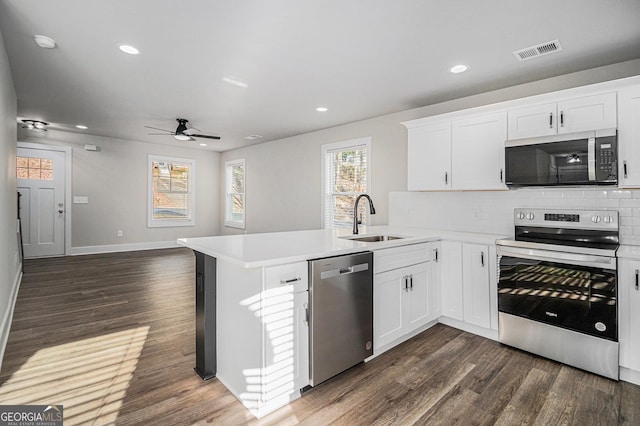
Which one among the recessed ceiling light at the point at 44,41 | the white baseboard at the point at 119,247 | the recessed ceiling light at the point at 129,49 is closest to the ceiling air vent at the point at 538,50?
the recessed ceiling light at the point at 129,49

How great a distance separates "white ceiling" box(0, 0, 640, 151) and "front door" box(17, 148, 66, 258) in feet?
7.49

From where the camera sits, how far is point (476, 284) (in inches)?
117

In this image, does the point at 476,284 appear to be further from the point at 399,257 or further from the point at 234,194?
the point at 234,194

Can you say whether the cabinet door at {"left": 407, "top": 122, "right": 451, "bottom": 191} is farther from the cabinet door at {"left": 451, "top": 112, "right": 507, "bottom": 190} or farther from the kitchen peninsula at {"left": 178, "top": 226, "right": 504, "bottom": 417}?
the kitchen peninsula at {"left": 178, "top": 226, "right": 504, "bottom": 417}

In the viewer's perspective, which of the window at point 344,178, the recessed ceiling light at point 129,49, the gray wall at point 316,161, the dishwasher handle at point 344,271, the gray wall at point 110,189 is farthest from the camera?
the gray wall at point 110,189

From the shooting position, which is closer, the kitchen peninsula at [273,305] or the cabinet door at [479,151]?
the kitchen peninsula at [273,305]

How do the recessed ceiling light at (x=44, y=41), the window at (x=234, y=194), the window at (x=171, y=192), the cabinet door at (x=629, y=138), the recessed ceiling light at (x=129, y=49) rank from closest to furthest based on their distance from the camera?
1. the cabinet door at (x=629, y=138)
2. the recessed ceiling light at (x=44, y=41)
3. the recessed ceiling light at (x=129, y=49)
4. the window at (x=171, y=192)
5. the window at (x=234, y=194)

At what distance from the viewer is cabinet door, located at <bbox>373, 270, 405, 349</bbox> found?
2.46 metres

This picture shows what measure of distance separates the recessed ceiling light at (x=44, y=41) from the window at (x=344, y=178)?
3599 millimetres

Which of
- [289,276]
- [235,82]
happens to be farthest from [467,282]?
[235,82]

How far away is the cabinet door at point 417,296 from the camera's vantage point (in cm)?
279

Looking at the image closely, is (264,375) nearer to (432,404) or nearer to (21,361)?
(432,404)

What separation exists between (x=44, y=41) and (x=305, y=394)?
3.35 m

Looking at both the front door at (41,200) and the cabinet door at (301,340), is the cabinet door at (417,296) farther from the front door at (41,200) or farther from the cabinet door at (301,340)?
the front door at (41,200)
